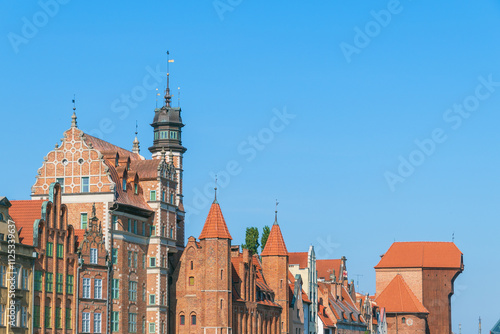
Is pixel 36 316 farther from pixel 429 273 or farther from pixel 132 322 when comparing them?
pixel 429 273

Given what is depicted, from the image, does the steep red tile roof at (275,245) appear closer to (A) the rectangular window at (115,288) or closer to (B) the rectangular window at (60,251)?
(A) the rectangular window at (115,288)

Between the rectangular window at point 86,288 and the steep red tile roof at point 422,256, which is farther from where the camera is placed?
the steep red tile roof at point 422,256

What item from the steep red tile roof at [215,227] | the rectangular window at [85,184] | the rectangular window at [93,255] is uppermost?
the rectangular window at [85,184]

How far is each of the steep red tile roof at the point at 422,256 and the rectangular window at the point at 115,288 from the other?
9736cm

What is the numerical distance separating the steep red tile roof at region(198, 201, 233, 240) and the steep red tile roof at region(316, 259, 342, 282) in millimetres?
55727

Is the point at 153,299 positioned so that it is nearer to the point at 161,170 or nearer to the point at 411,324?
the point at 161,170

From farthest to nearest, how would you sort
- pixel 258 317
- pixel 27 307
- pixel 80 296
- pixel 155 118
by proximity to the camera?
pixel 155 118, pixel 258 317, pixel 80 296, pixel 27 307

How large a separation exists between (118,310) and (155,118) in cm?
4277

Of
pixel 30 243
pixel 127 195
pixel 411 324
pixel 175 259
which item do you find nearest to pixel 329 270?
pixel 411 324

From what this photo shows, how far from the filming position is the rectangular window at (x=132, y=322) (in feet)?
308

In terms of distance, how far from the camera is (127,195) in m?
95.1

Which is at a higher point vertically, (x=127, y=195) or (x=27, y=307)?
(x=127, y=195)

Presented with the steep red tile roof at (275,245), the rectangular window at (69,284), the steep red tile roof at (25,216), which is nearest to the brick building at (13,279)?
the steep red tile roof at (25,216)

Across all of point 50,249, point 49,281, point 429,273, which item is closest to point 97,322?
point 49,281
